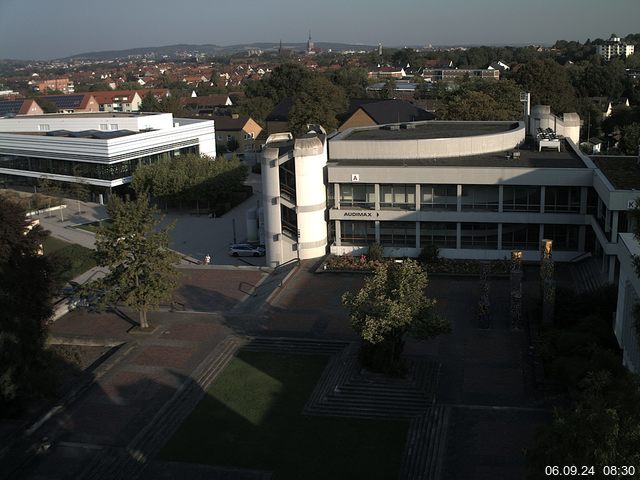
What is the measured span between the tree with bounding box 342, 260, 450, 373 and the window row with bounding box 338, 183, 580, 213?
42.1ft

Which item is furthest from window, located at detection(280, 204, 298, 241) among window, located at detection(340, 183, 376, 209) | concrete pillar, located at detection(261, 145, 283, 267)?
window, located at detection(340, 183, 376, 209)

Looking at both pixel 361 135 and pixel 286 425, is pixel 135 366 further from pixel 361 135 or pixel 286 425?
pixel 361 135

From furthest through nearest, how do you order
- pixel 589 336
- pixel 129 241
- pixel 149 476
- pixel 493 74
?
pixel 493 74
pixel 129 241
pixel 589 336
pixel 149 476

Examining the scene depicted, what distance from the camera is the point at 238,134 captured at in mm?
80438

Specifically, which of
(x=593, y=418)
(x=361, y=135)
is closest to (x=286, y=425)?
(x=593, y=418)

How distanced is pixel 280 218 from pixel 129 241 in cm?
1050

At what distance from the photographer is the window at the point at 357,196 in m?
35.8

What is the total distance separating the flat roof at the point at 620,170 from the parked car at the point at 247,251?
58.2 ft

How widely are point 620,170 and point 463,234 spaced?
775 centimetres

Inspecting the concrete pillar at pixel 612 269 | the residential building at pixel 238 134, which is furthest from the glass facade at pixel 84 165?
the concrete pillar at pixel 612 269

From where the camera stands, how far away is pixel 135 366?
24375mm

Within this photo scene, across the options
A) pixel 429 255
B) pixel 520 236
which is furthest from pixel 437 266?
pixel 520 236

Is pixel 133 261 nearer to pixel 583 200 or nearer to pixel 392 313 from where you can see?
pixel 392 313

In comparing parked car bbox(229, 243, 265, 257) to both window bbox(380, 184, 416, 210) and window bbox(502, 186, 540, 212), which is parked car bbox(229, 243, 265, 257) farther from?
window bbox(502, 186, 540, 212)
